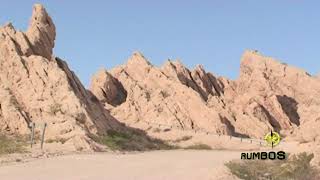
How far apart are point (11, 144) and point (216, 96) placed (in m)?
42.5

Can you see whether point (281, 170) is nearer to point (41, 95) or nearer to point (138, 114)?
point (41, 95)

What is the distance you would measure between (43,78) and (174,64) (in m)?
37.2

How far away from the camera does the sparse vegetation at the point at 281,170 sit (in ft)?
76.4

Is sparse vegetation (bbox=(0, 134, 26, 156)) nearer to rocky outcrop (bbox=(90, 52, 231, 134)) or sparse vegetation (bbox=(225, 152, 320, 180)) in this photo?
sparse vegetation (bbox=(225, 152, 320, 180))

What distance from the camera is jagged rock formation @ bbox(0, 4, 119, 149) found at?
38.3 meters

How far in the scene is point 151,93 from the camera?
65.9 metres

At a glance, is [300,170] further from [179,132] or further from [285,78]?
[285,78]

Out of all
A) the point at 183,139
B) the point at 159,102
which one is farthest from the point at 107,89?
the point at 183,139

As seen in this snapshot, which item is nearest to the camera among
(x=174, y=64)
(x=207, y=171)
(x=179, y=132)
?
(x=207, y=171)

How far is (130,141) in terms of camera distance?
4406 cm

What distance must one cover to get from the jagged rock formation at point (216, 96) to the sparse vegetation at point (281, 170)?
24717 millimetres

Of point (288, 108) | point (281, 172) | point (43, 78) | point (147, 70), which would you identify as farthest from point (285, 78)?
point (281, 172)

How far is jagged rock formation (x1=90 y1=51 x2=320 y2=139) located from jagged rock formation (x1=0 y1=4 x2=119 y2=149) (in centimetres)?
1394

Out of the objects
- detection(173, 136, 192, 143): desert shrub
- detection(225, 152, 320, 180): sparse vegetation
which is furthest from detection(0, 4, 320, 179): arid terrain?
detection(225, 152, 320, 180): sparse vegetation
